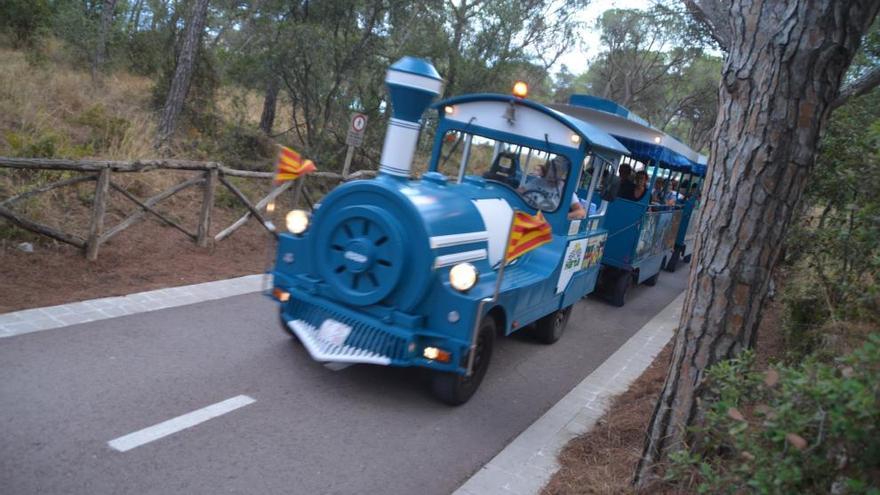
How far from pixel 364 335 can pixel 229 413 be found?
1.22 metres

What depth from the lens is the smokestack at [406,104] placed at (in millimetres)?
5738

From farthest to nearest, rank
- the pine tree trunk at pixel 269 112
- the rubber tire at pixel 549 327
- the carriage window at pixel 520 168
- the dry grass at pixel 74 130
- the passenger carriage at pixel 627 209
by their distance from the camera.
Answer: the pine tree trunk at pixel 269 112, the passenger carriage at pixel 627 209, the dry grass at pixel 74 130, the rubber tire at pixel 549 327, the carriage window at pixel 520 168

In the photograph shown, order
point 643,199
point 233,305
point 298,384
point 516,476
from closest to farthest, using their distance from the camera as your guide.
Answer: point 516,476
point 298,384
point 233,305
point 643,199

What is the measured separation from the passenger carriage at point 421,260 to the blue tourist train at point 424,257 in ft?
0.03

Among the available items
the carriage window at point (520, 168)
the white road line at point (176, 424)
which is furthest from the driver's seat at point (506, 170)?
the white road line at point (176, 424)

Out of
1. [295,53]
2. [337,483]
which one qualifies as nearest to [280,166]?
[337,483]

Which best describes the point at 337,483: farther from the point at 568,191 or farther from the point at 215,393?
the point at 568,191

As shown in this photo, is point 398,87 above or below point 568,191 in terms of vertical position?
above

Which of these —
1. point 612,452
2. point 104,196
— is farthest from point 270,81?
point 612,452

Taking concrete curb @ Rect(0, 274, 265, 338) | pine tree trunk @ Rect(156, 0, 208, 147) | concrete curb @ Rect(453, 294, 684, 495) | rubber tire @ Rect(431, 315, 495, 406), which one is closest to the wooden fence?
concrete curb @ Rect(0, 274, 265, 338)

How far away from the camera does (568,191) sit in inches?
285

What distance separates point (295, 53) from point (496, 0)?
676 cm

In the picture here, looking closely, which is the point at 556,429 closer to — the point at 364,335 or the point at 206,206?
the point at 364,335

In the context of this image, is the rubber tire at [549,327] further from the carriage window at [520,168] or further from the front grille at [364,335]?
the front grille at [364,335]
